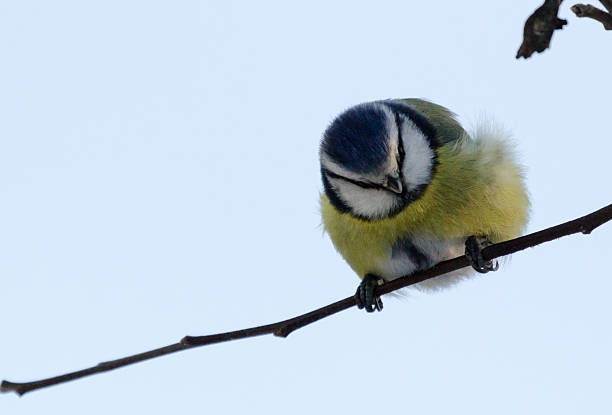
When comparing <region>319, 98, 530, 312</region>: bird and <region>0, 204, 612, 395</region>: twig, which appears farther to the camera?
<region>319, 98, 530, 312</region>: bird

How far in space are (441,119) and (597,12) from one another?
191 centimetres

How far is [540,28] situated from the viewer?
148 centimetres

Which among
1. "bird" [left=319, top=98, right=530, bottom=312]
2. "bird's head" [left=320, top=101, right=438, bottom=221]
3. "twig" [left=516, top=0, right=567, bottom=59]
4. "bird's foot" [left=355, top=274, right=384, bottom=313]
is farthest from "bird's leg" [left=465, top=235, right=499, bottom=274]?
"twig" [left=516, top=0, right=567, bottom=59]

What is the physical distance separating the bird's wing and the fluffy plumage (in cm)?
1

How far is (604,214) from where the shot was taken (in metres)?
1.71

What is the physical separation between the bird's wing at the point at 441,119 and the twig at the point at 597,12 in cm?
167

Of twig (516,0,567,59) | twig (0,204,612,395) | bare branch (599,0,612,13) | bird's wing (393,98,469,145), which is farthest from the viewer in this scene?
bird's wing (393,98,469,145)

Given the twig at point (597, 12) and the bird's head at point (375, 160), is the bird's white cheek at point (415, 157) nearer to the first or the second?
the bird's head at point (375, 160)

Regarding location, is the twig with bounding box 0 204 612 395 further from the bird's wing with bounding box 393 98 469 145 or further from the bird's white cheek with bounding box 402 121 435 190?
the bird's wing with bounding box 393 98 469 145

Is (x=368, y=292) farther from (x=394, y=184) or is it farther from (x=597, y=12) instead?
(x=597, y=12)

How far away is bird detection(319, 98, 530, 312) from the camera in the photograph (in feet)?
9.12

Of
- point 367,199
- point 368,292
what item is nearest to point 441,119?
point 367,199

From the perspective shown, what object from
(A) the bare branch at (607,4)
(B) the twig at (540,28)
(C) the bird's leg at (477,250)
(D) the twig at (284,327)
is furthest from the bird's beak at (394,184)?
(A) the bare branch at (607,4)

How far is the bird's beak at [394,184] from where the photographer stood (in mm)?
2715
